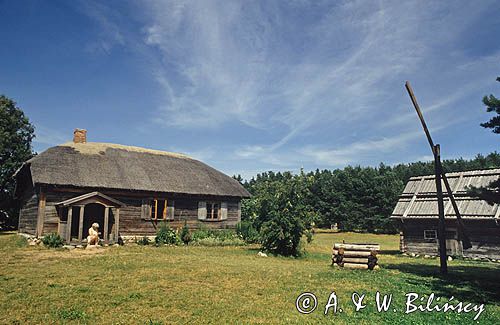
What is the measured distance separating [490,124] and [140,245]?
20238 millimetres

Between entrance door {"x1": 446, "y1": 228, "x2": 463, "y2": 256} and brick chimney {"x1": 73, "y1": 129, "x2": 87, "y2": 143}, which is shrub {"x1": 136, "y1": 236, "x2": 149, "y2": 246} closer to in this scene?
brick chimney {"x1": 73, "y1": 129, "x2": 87, "y2": 143}

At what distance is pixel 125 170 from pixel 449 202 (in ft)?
73.8

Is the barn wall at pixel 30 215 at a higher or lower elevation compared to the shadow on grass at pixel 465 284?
higher

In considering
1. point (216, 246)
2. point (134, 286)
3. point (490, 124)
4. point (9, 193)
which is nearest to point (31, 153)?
point (9, 193)

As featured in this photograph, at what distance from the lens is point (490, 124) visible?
37.7 ft

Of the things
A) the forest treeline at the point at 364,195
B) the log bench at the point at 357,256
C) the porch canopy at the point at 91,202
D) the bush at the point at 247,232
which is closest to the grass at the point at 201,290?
the log bench at the point at 357,256


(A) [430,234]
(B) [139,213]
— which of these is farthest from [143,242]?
(A) [430,234]

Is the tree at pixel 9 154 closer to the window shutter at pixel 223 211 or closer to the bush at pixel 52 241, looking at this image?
the bush at pixel 52 241

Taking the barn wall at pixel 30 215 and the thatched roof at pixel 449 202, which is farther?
the barn wall at pixel 30 215

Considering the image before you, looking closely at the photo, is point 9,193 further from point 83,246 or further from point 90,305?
point 90,305

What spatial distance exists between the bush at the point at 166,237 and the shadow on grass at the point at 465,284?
47.3 ft

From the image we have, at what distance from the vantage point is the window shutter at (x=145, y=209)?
2545 centimetres

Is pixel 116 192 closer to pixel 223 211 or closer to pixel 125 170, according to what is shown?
pixel 125 170

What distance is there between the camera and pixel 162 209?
86.4ft
